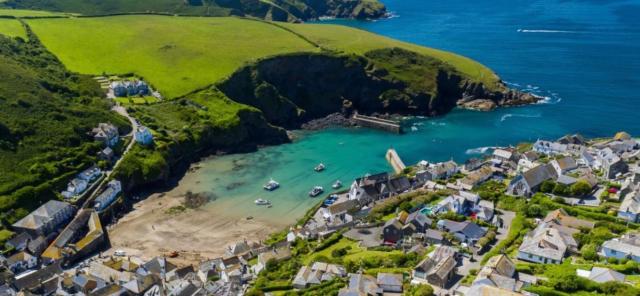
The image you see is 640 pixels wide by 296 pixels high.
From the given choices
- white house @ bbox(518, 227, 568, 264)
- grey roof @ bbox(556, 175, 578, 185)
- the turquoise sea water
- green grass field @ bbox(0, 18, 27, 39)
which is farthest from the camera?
green grass field @ bbox(0, 18, 27, 39)

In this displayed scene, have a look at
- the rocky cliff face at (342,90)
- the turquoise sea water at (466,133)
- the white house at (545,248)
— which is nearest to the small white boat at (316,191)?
the turquoise sea water at (466,133)

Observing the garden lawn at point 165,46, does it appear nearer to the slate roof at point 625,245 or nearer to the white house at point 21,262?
the white house at point 21,262

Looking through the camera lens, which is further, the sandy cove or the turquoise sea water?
the turquoise sea water

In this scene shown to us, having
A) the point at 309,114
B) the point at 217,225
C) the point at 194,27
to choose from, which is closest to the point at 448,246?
the point at 217,225

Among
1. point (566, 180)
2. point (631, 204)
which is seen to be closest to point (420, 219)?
point (566, 180)

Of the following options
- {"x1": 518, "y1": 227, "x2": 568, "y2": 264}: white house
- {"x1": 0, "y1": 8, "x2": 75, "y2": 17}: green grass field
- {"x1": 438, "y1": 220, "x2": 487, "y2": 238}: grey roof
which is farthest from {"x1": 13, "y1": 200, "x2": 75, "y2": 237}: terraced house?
{"x1": 0, "y1": 8, "x2": 75, "y2": 17}: green grass field

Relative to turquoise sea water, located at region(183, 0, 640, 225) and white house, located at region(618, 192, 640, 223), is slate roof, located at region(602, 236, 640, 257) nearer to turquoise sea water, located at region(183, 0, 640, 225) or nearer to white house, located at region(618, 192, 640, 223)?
white house, located at region(618, 192, 640, 223)
